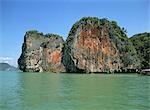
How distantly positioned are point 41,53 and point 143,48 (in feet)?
73.6

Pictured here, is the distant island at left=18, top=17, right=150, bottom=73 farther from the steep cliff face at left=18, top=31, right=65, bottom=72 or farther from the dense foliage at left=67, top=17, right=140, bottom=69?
the steep cliff face at left=18, top=31, right=65, bottom=72

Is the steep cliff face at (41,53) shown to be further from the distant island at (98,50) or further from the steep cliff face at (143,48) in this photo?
the steep cliff face at (143,48)

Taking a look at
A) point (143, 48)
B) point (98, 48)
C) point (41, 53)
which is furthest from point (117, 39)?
point (41, 53)

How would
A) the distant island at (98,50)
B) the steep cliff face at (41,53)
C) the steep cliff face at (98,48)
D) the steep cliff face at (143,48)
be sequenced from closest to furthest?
1. the distant island at (98,50)
2. the steep cliff face at (98,48)
3. the steep cliff face at (143,48)
4. the steep cliff face at (41,53)

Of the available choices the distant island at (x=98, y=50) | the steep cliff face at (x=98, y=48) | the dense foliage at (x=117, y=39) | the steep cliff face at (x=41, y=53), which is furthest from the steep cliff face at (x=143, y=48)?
the steep cliff face at (x=41, y=53)

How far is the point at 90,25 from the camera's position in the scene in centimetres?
6238

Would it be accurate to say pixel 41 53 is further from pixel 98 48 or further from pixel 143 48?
pixel 143 48

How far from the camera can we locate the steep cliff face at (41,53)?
6975 centimetres

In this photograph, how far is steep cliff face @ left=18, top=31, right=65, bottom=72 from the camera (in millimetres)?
69750

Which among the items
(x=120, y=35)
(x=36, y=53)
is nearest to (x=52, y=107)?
(x=120, y=35)

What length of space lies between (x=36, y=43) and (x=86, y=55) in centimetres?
1715

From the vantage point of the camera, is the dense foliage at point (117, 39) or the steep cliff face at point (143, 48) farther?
the steep cliff face at point (143, 48)

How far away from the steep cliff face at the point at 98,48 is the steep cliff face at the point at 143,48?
423 cm

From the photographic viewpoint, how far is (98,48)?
62.7 metres
